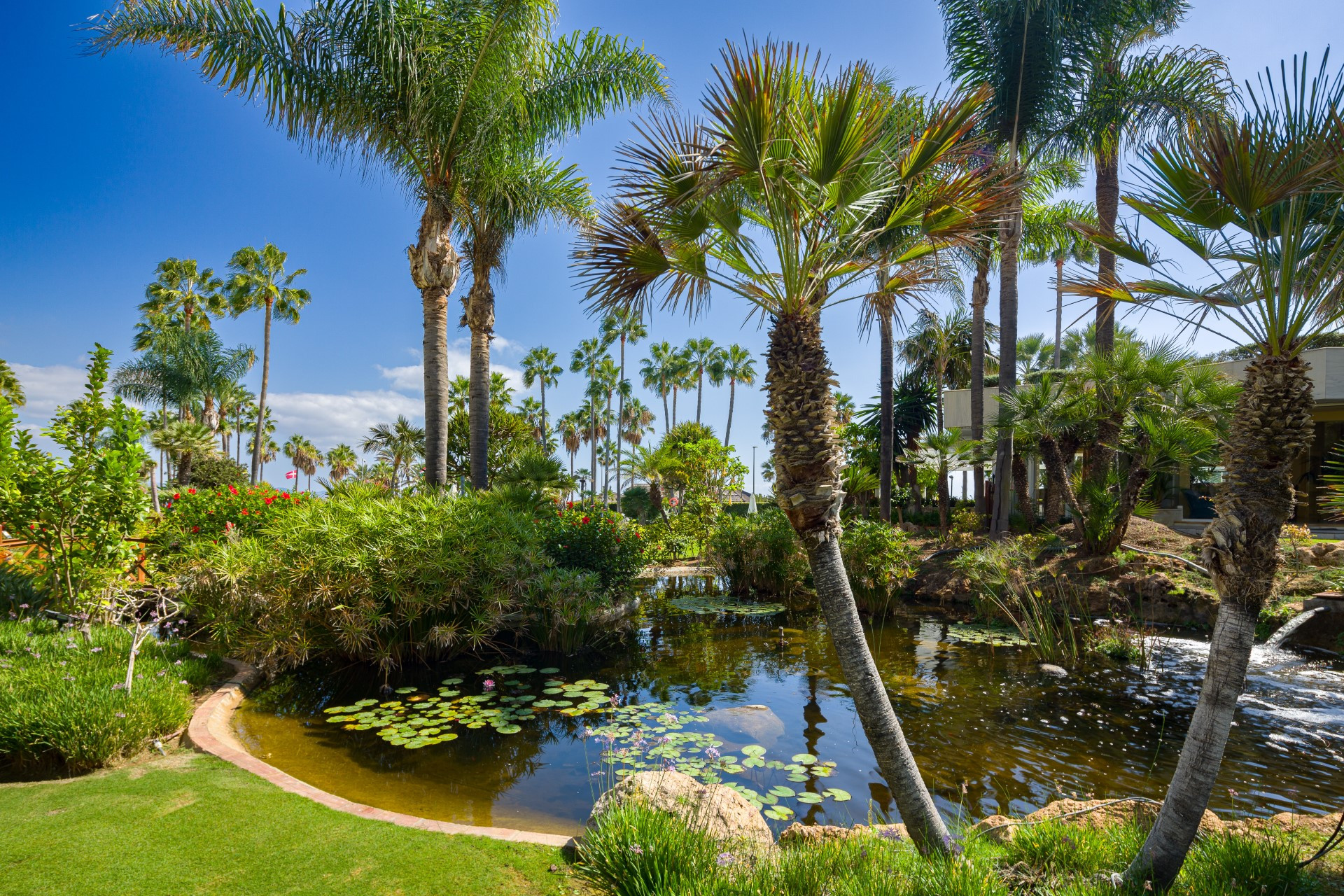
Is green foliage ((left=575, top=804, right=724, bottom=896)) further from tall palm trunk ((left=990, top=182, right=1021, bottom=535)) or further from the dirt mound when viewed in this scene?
tall palm trunk ((left=990, top=182, right=1021, bottom=535))

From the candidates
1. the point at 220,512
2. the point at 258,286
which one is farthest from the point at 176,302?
the point at 220,512

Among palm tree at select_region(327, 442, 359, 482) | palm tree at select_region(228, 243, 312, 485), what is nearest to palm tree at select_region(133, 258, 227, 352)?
palm tree at select_region(228, 243, 312, 485)

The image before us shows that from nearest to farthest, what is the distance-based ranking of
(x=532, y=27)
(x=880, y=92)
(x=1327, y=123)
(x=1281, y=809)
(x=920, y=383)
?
(x=1327, y=123) < (x=880, y=92) < (x=1281, y=809) < (x=532, y=27) < (x=920, y=383)

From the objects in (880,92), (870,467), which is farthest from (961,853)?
(870,467)

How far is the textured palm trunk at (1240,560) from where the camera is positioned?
282 cm

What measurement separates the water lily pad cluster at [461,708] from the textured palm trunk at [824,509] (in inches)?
128

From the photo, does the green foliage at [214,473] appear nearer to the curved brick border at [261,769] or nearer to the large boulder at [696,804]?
the curved brick border at [261,769]

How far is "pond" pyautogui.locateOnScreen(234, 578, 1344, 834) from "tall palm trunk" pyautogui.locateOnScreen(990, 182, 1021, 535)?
6.75 metres

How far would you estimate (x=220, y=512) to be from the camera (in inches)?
422

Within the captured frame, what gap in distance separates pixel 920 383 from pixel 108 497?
2954 centimetres

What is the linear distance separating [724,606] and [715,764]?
24.7 ft

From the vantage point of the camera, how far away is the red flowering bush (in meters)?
9.88

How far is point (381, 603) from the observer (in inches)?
295

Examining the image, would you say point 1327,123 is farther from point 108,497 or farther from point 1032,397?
point 1032,397
